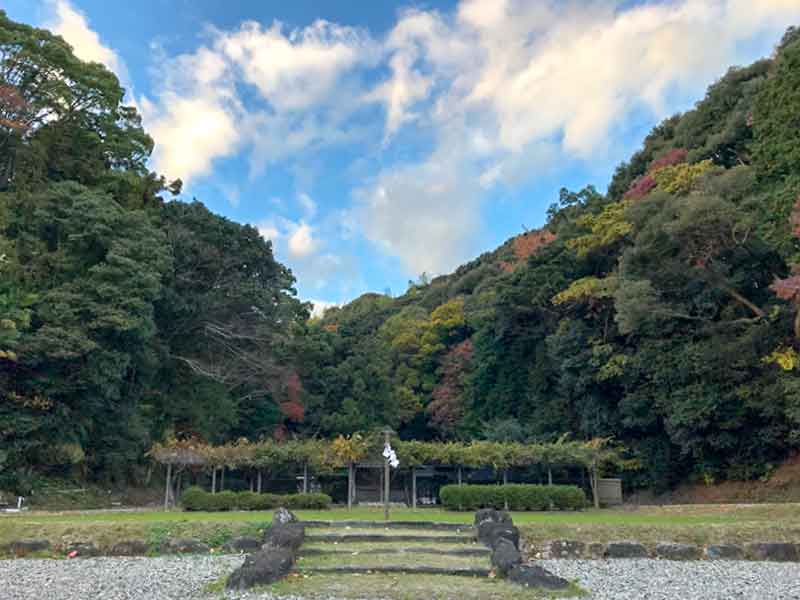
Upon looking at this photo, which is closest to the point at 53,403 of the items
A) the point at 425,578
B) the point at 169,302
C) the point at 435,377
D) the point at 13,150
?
the point at 169,302

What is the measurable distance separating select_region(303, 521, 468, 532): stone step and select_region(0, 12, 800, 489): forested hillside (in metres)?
10.4

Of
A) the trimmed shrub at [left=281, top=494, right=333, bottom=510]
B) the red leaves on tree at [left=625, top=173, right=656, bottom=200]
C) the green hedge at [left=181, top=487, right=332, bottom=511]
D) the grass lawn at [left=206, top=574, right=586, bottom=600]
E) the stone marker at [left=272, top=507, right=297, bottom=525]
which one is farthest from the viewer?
the red leaves on tree at [left=625, top=173, right=656, bottom=200]

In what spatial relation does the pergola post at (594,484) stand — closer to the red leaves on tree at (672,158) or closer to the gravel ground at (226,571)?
the gravel ground at (226,571)

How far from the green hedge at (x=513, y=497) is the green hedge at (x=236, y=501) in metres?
4.37

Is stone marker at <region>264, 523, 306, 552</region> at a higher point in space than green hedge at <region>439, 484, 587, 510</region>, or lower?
lower

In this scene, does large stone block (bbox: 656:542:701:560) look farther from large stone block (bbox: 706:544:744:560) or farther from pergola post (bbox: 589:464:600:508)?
pergola post (bbox: 589:464:600:508)

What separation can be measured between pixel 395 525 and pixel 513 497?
831cm

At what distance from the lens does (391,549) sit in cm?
1056

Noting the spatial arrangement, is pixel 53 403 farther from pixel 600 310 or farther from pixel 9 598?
pixel 600 310

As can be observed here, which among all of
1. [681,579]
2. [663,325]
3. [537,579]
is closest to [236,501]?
[537,579]

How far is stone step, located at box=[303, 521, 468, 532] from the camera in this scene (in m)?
12.5

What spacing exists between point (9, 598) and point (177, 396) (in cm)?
2069

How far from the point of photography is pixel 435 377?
1641 inches

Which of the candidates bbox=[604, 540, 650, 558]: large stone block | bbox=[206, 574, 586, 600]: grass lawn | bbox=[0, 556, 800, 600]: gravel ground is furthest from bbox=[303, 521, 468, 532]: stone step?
bbox=[206, 574, 586, 600]: grass lawn
